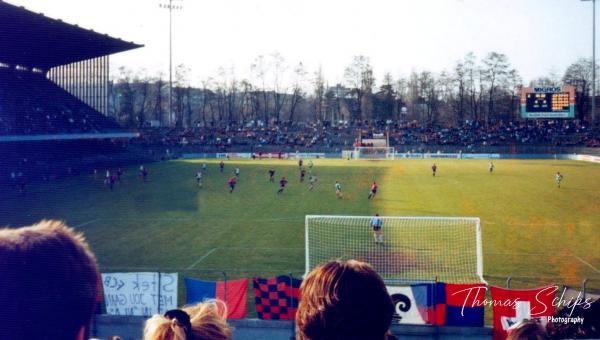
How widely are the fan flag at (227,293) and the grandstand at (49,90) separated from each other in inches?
622

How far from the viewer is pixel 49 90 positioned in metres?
29.9

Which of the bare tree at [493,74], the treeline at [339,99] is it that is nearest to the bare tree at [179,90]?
the treeline at [339,99]

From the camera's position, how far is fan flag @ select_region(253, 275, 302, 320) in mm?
8016

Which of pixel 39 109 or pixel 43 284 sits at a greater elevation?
pixel 39 109

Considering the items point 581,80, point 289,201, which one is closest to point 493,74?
point 581,80

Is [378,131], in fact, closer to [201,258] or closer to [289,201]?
[289,201]

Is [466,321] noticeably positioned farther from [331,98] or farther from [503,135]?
[331,98]

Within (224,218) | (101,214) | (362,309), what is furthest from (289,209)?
(362,309)

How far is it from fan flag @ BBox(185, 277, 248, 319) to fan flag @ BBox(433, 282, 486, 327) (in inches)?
107

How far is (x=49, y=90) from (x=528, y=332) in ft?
104

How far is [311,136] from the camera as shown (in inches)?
2034

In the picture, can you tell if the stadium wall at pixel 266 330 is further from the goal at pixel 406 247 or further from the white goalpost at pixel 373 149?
the white goalpost at pixel 373 149

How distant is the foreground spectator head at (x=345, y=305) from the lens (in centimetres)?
150

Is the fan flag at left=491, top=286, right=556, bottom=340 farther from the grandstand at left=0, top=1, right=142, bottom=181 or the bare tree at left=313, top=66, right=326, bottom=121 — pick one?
the bare tree at left=313, top=66, right=326, bottom=121
